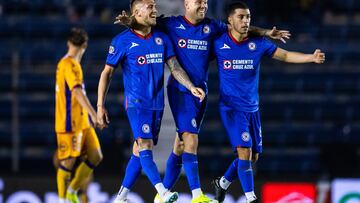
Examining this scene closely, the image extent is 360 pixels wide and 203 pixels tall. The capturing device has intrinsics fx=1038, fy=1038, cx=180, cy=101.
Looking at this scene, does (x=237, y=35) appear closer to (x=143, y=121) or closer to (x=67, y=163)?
(x=143, y=121)

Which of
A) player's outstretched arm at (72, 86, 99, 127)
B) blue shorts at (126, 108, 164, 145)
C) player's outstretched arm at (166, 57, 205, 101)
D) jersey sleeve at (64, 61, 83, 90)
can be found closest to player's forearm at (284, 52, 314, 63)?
player's outstretched arm at (166, 57, 205, 101)

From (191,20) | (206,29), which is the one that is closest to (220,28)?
(206,29)

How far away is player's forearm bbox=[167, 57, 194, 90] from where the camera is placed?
29.5 ft

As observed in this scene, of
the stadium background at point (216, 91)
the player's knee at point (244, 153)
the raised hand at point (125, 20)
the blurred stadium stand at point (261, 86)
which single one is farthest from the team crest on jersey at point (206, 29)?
the blurred stadium stand at point (261, 86)

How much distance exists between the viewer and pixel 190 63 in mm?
9312

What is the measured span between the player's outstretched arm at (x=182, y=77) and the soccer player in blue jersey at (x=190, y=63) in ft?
0.52

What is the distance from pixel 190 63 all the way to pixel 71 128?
7.55 feet

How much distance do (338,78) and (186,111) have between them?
299 inches

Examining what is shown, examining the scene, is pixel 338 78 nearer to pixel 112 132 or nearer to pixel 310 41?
pixel 310 41

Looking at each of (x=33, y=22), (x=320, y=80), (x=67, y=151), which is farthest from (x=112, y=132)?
(x=67, y=151)

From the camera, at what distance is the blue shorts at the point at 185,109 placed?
9.23 metres

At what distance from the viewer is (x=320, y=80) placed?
16.5m

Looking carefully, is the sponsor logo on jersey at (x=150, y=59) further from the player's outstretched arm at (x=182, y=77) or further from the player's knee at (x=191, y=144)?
the player's knee at (x=191, y=144)

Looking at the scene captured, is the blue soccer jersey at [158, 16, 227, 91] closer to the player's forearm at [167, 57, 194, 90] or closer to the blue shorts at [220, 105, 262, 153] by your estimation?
the player's forearm at [167, 57, 194, 90]
